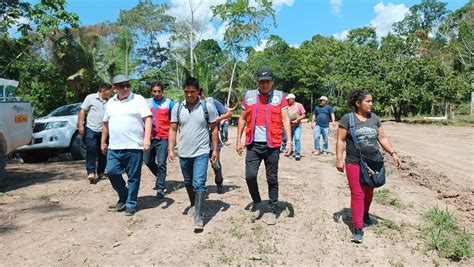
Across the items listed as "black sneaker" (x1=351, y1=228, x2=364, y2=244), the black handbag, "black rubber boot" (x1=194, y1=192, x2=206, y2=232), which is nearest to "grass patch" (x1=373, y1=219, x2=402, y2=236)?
"black sneaker" (x1=351, y1=228, x2=364, y2=244)

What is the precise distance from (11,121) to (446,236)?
7.28 m

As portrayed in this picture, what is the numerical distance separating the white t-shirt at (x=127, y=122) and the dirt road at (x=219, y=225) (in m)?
1.02

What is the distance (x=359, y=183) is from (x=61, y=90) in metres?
23.8

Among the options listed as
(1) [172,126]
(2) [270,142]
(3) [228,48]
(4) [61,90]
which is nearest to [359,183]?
(2) [270,142]

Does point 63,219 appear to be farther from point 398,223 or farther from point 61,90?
point 61,90

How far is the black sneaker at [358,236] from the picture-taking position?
4620 mm

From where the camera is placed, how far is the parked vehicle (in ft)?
35.0

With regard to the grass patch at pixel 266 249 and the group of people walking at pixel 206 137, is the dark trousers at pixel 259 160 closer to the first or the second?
the group of people walking at pixel 206 137

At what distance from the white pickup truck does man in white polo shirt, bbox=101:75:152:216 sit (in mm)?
2920

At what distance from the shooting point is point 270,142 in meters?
5.04

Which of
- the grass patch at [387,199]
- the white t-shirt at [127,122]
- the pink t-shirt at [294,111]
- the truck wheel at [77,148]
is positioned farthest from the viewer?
the truck wheel at [77,148]

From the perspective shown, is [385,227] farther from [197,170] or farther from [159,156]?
[159,156]

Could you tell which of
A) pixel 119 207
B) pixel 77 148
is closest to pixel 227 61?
pixel 77 148

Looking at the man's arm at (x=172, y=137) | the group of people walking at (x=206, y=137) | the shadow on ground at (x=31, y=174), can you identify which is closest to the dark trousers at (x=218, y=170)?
the group of people walking at (x=206, y=137)
